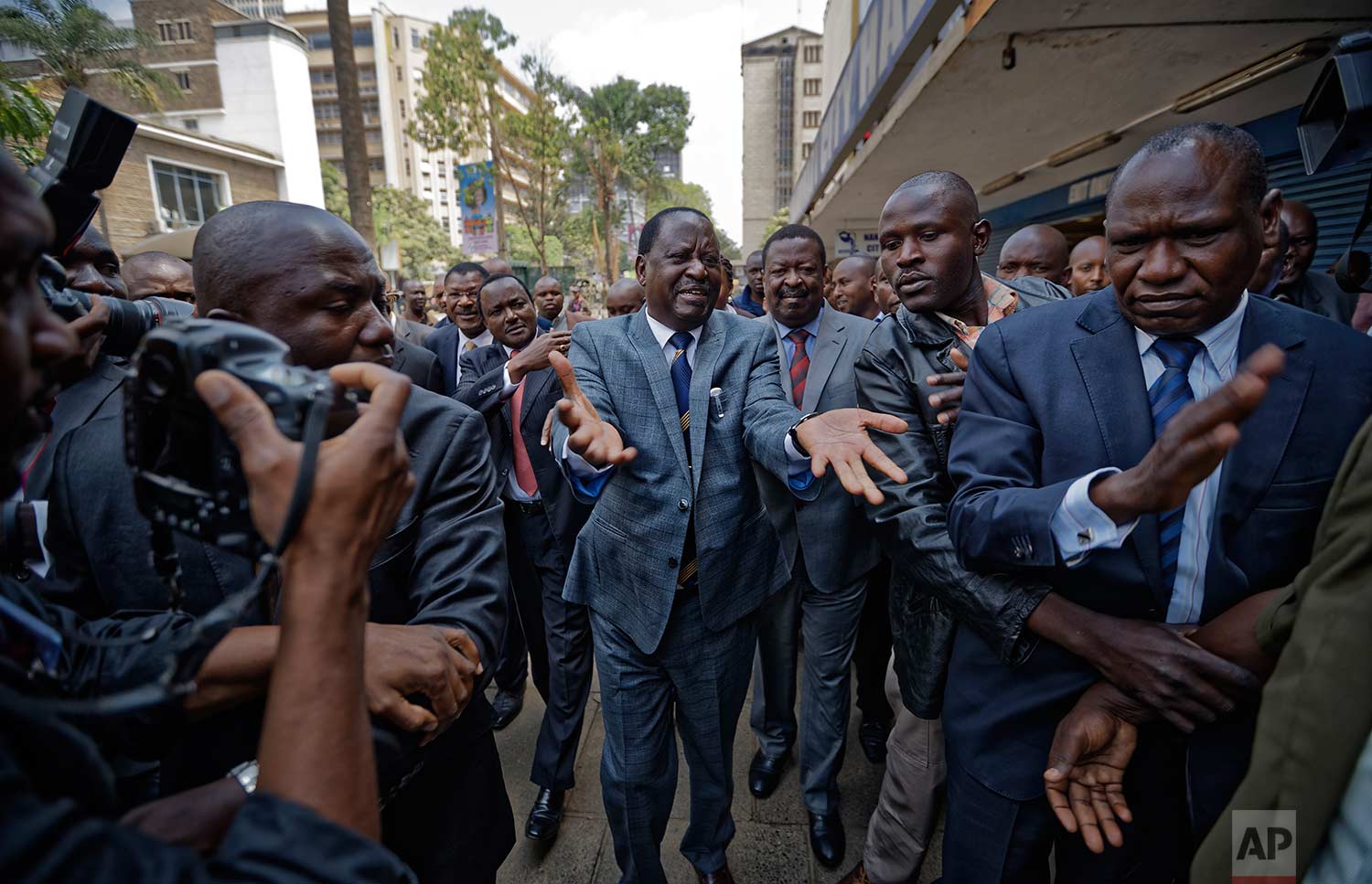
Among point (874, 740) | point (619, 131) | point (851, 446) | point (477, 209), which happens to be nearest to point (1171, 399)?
point (851, 446)

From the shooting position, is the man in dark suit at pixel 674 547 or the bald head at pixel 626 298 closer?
the man in dark suit at pixel 674 547

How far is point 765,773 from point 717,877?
25.9 inches

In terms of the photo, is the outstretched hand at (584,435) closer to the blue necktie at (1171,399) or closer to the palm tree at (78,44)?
the blue necktie at (1171,399)

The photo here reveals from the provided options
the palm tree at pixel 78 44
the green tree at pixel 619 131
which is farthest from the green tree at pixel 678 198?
the palm tree at pixel 78 44

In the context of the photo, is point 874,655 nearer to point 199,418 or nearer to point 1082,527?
point 1082,527

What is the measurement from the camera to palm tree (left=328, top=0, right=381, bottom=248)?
8539mm

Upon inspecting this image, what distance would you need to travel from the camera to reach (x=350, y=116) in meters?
8.64

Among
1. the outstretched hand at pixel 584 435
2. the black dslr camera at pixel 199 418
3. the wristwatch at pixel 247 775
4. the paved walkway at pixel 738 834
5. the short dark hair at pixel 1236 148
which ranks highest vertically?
the short dark hair at pixel 1236 148

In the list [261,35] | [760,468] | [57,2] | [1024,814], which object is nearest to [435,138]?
[261,35]

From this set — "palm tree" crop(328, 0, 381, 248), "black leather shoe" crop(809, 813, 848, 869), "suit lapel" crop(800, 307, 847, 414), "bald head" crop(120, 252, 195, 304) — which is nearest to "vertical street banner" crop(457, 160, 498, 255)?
"palm tree" crop(328, 0, 381, 248)

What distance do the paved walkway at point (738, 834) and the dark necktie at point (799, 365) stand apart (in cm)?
190

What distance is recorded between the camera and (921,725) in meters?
2.19

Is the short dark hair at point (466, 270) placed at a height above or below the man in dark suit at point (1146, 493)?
above

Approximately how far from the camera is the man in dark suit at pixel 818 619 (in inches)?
106
